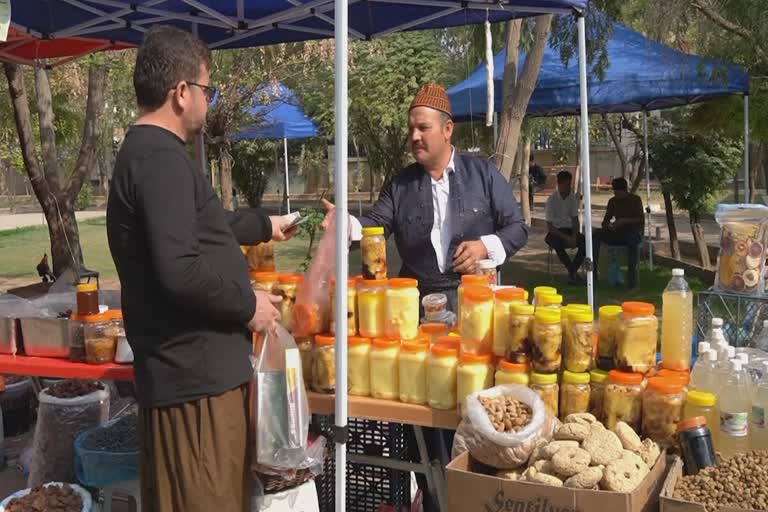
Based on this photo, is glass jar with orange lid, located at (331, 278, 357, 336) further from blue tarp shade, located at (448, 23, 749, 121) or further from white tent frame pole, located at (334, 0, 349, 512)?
blue tarp shade, located at (448, 23, 749, 121)

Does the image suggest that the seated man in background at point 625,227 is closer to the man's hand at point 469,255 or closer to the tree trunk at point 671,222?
the tree trunk at point 671,222

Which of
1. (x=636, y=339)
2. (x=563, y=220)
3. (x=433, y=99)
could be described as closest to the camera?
(x=636, y=339)

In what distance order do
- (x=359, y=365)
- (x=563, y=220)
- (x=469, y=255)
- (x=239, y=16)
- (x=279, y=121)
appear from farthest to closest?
1. (x=279, y=121)
2. (x=563, y=220)
3. (x=239, y=16)
4. (x=469, y=255)
5. (x=359, y=365)

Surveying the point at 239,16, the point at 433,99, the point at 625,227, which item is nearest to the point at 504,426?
the point at 433,99

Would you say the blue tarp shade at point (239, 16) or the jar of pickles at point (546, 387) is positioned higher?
the blue tarp shade at point (239, 16)

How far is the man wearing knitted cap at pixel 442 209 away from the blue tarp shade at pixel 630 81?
486 centimetres

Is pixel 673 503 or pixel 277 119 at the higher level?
pixel 277 119

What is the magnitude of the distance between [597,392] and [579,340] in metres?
0.18

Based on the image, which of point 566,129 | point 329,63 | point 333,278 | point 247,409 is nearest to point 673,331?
point 333,278

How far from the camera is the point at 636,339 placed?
2.35 m

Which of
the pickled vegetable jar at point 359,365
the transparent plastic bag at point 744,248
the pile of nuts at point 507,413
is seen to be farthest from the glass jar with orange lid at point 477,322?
the transparent plastic bag at point 744,248

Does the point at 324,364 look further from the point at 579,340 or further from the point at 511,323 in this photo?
the point at 579,340

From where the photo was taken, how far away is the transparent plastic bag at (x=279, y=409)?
2.40 metres

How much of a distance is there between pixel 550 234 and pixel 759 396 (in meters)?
7.58
